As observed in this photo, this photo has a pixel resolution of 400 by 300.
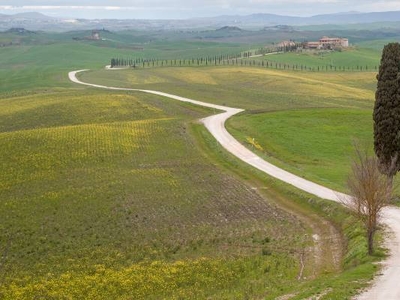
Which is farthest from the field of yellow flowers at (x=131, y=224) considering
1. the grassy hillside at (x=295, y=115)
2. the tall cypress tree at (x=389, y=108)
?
the grassy hillside at (x=295, y=115)

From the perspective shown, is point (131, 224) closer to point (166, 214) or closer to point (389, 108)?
point (166, 214)

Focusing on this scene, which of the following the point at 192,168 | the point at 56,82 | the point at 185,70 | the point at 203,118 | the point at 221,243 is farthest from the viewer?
the point at 185,70

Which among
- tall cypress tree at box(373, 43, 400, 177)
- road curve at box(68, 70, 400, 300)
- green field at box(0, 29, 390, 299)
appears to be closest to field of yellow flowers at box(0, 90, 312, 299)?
green field at box(0, 29, 390, 299)

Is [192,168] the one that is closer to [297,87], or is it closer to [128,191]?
[128,191]

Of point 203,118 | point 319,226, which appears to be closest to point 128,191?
point 319,226

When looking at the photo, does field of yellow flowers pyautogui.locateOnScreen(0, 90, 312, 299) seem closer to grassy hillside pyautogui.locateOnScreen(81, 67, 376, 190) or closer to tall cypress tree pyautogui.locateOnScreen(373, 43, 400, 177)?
tall cypress tree pyautogui.locateOnScreen(373, 43, 400, 177)

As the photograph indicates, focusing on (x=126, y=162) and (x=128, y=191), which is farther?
(x=126, y=162)
